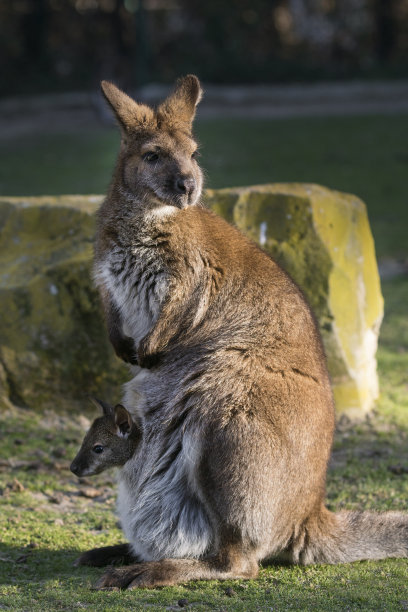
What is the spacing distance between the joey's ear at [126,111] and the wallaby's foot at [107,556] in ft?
6.48

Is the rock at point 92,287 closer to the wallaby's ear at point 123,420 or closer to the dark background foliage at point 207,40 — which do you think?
the wallaby's ear at point 123,420

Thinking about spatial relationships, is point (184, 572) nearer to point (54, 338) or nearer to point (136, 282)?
point (136, 282)

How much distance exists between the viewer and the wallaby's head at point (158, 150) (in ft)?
12.9

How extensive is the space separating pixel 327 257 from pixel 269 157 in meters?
10.0

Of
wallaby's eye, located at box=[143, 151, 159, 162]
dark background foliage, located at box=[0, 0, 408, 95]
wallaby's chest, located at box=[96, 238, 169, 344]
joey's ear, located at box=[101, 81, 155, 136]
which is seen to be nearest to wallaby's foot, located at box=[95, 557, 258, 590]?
wallaby's chest, located at box=[96, 238, 169, 344]

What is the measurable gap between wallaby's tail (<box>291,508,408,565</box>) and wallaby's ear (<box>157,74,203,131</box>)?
196 centimetres

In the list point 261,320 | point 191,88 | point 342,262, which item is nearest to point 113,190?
point 191,88

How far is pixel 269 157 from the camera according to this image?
15.7 metres

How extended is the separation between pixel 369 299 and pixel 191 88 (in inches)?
103

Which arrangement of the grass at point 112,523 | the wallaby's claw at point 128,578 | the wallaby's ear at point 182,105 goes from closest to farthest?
the grass at point 112,523
the wallaby's claw at point 128,578
the wallaby's ear at point 182,105

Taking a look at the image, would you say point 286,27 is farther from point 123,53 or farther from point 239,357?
point 239,357

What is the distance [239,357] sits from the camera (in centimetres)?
373

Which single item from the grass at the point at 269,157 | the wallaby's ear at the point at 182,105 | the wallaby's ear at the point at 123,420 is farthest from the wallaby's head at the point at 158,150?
the grass at the point at 269,157

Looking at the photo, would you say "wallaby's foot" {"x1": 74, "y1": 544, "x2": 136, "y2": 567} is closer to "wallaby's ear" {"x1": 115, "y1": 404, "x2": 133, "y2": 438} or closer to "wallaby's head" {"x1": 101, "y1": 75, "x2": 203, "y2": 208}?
"wallaby's ear" {"x1": 115, "y1": 404, "x2": 133, "y2": 438}
